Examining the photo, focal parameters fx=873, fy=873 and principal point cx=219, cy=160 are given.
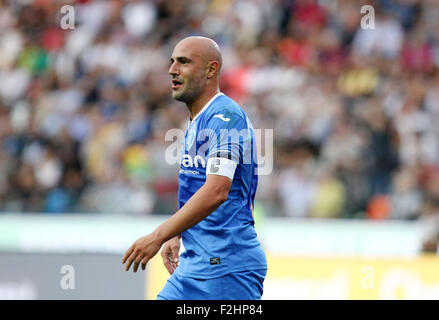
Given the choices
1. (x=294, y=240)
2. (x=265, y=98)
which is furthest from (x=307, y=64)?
(x=294, y=240)

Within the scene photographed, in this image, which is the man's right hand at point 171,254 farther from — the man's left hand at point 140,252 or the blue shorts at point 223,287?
the man's left hand at point 140,252

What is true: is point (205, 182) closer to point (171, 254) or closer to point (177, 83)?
point (177, 83)

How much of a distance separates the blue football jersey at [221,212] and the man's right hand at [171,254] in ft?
1.32

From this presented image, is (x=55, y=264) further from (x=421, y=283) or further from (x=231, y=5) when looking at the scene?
(x=231, y=5)

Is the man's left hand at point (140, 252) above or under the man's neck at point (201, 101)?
under

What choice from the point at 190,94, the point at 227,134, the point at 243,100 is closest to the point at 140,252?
the point at 227,134

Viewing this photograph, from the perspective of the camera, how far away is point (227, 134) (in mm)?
4758

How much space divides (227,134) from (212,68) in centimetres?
52

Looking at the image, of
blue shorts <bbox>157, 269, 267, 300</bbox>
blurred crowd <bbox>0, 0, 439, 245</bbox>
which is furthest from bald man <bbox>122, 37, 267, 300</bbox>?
blurred crowd <bbox>0, 0, 439, 245</bbox>

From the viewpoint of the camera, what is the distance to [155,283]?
8594 mm

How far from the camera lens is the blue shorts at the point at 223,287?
492 cm

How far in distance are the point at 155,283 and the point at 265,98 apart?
15.6 feet

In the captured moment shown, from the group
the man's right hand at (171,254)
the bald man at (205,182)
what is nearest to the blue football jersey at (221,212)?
the bald man at (205,182)

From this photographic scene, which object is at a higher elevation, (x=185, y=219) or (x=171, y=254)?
(x=185, y=219)
